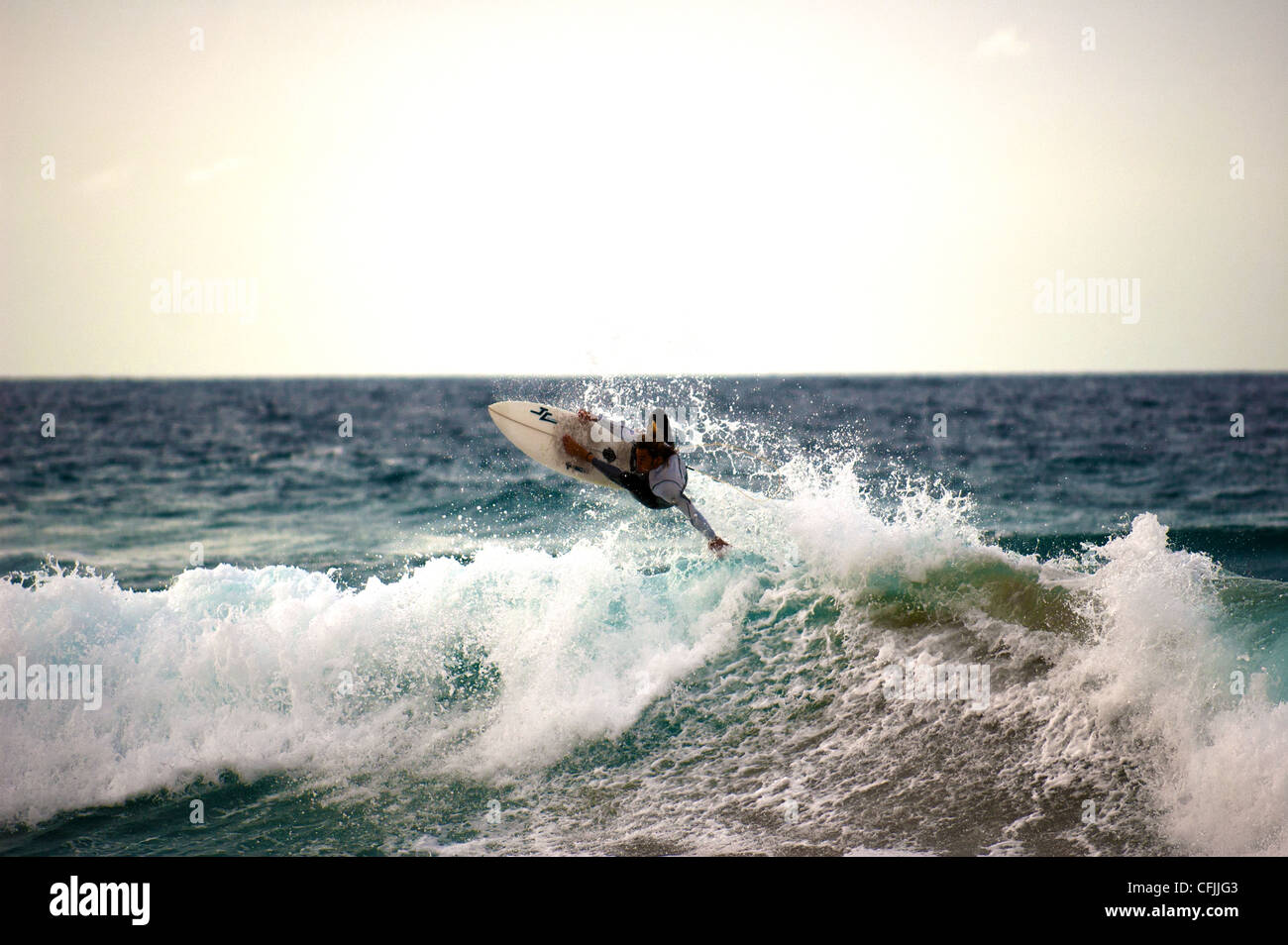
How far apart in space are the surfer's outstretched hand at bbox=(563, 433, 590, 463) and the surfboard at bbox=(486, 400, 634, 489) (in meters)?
0.05

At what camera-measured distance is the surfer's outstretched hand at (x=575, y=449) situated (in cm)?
1045

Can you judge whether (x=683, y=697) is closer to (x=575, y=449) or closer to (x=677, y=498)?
(x=677, y=498)

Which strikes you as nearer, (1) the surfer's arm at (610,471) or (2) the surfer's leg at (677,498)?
(2) the surfer's leg at (677,498)

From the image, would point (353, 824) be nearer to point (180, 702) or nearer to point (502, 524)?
point (180, 702)

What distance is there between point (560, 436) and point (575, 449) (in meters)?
0.31

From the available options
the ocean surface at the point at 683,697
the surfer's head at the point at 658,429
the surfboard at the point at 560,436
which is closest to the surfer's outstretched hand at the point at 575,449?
the surfboard at the point at 560,436

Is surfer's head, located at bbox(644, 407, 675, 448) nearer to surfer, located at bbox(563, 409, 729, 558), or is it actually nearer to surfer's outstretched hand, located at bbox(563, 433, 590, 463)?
surfer, located at bbox(563, 409, 729, 558)

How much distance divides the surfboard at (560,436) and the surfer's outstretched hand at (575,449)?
0.15 ft

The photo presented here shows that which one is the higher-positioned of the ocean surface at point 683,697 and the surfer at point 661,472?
the surfer at point 661,472

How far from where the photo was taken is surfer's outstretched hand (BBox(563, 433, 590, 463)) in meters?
10.4

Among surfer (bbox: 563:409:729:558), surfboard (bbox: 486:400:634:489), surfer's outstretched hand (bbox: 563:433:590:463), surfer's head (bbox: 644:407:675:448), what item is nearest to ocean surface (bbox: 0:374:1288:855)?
surfboard (bbox: 486:400:634:489)

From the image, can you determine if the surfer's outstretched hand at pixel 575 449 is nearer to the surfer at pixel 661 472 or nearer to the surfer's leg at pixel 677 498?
the surfer at pixel 661 472

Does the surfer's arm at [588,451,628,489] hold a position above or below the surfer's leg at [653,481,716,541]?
above
